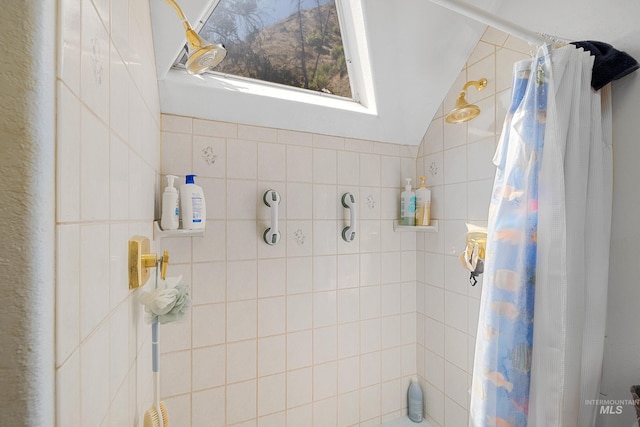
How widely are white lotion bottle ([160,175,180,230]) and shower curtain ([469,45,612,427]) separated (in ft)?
3.60

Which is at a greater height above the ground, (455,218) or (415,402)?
(455,218)

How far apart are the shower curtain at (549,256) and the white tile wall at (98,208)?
3.30ft

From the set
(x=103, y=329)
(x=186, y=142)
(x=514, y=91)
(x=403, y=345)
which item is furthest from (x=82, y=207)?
(x=403, y=345)

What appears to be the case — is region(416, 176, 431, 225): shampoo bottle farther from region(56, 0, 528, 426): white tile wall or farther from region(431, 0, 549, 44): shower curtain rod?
region(431, 0, 549, 44): shower curtain rod

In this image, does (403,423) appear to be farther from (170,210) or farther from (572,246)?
(170,210)

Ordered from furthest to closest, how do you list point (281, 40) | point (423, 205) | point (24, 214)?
point (423, 205) < point (281, 40) < point (24, 214)

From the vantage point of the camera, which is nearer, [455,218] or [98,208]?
[98,208]

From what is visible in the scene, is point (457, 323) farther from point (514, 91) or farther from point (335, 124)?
point (335, 124)

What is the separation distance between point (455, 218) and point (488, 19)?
0.86 metres

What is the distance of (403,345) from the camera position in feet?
5.37

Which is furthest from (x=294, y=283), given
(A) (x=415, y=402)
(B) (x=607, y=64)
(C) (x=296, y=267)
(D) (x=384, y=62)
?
(B) (x=607, y=64)

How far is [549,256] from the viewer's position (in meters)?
0.81

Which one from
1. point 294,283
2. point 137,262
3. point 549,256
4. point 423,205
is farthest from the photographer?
point 423,205

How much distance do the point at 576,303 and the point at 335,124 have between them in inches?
45.8
